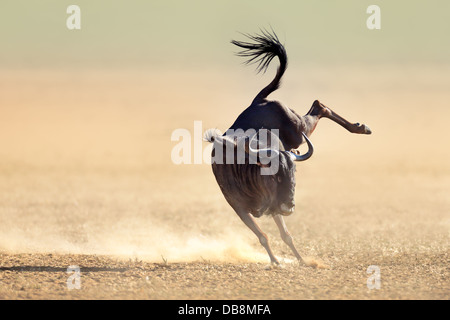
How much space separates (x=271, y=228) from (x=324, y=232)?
188 centimetres

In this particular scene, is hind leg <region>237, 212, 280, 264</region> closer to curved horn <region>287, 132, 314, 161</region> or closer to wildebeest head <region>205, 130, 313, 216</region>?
wildebeest head <region>205, 130, 313, 216</region>

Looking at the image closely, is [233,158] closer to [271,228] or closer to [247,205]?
[247,205]

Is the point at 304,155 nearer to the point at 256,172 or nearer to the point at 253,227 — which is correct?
the point at 256,172

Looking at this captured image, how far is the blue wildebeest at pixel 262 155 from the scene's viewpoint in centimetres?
1134

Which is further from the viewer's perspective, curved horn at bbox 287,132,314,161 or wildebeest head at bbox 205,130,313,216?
curved horn at bbox 287,132,314,161

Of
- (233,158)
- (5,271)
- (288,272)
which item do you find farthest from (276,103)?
(5,271)

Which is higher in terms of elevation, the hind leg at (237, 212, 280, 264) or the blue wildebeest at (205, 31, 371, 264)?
the blue wildebeest at (205, 31, 371, 264)

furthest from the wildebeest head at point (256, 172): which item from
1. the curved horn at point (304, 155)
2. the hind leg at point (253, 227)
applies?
the hind leg at point (253, 227)

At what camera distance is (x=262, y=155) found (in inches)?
444

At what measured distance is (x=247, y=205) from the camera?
1190 centimetres

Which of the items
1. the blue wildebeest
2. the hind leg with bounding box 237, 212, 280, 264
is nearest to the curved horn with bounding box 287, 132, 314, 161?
the blue wildebeest

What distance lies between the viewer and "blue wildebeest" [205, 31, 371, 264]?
11336mm

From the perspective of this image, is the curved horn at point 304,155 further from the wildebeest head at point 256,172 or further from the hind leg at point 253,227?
the hind leg at point 253,227

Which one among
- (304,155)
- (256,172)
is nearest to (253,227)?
(256,172)
